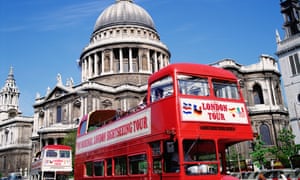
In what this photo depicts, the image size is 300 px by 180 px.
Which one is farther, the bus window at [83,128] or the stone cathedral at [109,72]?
the stone cathedral at [109,72]

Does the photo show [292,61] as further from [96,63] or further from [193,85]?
[96,63]

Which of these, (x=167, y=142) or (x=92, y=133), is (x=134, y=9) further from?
(x=167, y=142)

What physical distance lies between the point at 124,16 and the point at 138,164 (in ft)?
180

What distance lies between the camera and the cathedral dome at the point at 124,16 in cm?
6122

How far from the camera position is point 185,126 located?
8211mm

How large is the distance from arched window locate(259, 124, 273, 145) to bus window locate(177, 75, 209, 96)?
3629cm

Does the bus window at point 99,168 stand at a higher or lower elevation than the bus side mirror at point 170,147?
lower

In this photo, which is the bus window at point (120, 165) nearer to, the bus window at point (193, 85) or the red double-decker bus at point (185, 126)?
the red double-decker bus at point (185, 126)

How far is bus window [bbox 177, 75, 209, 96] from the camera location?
8895mm

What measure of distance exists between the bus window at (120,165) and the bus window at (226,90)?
436 centimetres

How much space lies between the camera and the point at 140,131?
33.3 feet

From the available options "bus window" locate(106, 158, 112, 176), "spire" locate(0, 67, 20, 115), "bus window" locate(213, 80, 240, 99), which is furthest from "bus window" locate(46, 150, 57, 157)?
"spire" locate(0, 67, 20, 115)

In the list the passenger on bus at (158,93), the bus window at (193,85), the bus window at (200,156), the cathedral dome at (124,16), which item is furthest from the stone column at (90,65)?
the bus window at (200,156)

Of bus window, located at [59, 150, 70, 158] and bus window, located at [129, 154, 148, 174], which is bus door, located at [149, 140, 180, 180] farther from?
bus window, located at [59, 150, 70, 158]
